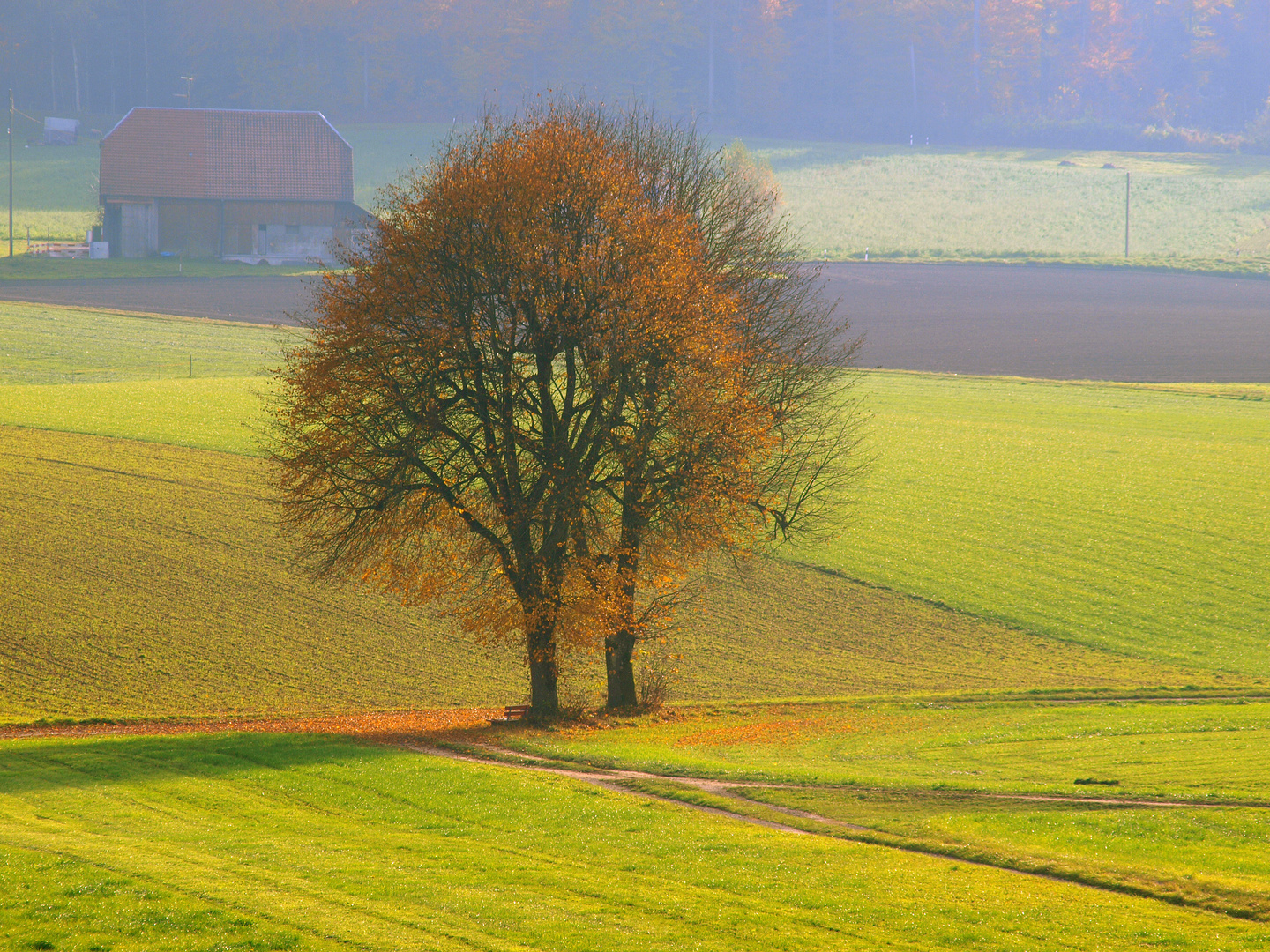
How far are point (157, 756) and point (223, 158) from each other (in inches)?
3206

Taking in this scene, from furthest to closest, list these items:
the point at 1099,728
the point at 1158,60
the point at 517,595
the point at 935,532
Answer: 1. the point at 1158,60
2. the point at 935,532
3. the point at 517,595
4. the point at 1099,728

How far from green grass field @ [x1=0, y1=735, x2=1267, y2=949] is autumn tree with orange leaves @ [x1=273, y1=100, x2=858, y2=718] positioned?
20.1 ft

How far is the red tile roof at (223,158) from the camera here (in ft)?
289

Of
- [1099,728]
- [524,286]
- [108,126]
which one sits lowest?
[1099,728]

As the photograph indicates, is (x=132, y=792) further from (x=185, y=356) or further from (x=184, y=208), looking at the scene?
(x=184, y=208)

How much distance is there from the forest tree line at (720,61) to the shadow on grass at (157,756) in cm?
12117

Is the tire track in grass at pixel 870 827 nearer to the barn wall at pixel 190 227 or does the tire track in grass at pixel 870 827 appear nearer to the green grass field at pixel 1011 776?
the green grass field at pixel 1011 776

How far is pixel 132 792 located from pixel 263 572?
15042 mm

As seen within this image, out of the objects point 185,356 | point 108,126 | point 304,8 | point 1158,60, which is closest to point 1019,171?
point 1158,60

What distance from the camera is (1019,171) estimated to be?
128m

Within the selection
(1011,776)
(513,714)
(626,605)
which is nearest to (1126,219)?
(626,605)

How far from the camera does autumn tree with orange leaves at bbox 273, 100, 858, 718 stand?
2088 cm

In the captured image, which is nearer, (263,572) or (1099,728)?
(1099,728)

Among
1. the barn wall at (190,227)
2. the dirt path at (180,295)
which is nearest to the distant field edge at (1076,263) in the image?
the dirt path at (180,295)
